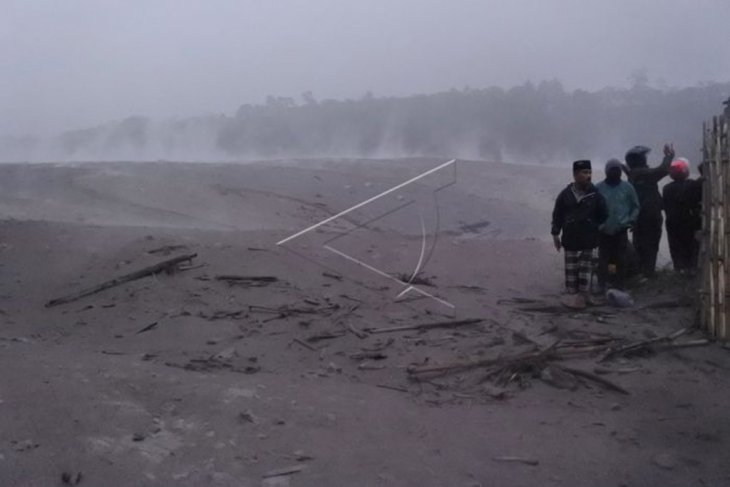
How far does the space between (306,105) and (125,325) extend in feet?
102

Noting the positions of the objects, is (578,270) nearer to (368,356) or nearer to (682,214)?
(682,214)

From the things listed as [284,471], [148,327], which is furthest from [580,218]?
[284,471]

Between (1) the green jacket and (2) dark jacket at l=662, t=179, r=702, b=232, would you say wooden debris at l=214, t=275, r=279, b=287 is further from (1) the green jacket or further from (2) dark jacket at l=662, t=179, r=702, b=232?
(2) dark jacket at l=662, t=179, r=702, b=232

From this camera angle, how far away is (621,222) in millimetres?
8977

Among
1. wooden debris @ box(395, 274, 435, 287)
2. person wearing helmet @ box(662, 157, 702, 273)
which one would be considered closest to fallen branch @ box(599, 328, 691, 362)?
person wearing helmet @ box(662, 157, 702, 273)

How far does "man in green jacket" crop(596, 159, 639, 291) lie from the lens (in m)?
9.00

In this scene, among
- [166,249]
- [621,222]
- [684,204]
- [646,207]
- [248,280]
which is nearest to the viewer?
[621,222]

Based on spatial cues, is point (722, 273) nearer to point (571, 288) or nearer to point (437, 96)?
point (571, 288)

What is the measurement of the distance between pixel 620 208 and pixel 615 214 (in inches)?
3.7

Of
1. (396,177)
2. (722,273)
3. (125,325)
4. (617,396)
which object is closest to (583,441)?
(617,396)

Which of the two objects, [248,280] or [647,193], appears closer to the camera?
[248,280]

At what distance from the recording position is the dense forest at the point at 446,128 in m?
32.6

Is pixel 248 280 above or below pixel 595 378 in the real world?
above

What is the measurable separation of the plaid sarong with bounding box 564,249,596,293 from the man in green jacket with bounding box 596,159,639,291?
473 mm
